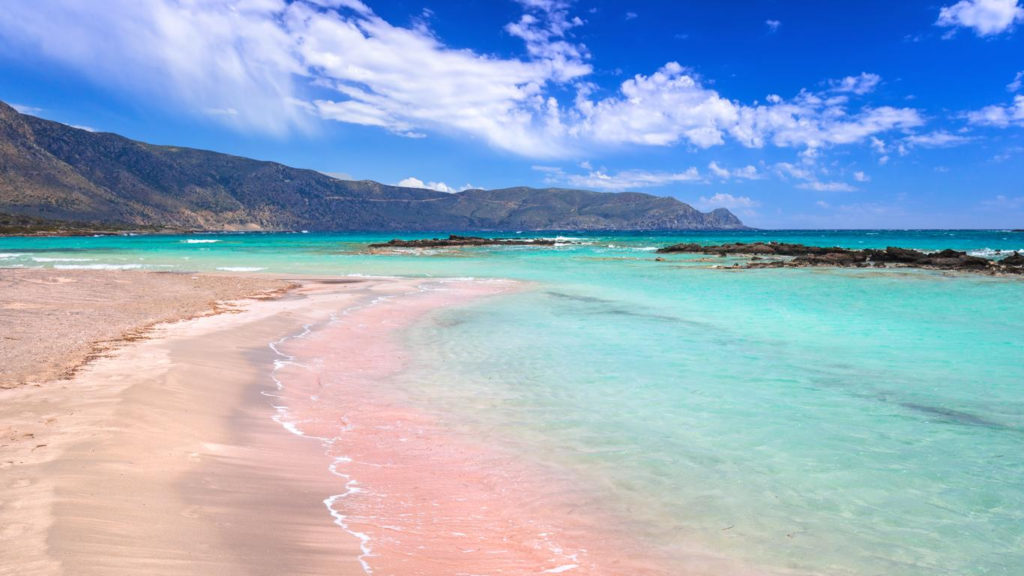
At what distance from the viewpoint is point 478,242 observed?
2857 inches

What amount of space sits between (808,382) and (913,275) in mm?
25053

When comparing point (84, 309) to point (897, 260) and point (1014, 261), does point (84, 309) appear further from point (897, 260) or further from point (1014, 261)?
point (1014, 261)

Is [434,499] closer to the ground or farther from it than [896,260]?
closer to the ground

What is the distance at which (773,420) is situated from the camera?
6676 millimetres

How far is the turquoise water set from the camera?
4.23 m

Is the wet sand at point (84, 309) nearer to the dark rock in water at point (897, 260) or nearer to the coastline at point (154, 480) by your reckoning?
the coastline at point (154, 480)

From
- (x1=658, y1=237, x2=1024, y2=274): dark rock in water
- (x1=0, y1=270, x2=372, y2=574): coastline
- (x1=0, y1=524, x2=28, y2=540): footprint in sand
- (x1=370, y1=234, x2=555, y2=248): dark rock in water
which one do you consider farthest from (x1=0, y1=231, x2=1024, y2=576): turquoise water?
(x1=370, y1=234, x2=555, y2=248): dark rock in water

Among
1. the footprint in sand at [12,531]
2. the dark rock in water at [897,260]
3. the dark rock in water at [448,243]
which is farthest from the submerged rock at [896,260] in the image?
the footprint in sand at [12,531]

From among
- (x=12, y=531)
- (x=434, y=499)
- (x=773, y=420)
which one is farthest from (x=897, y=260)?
(x=12, y=531)

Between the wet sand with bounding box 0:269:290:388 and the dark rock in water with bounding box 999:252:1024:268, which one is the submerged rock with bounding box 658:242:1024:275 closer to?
the dark rock in water with bounding box 999:252:1024:268

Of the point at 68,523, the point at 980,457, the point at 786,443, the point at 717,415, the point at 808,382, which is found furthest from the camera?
the point at 808,382

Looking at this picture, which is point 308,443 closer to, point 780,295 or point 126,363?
point 126,363

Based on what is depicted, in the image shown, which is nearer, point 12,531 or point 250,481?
point 12,531

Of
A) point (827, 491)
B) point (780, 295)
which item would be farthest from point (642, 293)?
point (827, 491)
